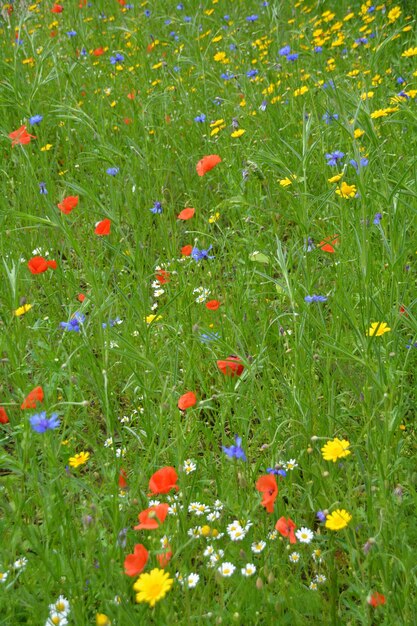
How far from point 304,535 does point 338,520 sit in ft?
0.67

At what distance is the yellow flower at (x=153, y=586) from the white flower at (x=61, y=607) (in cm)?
19

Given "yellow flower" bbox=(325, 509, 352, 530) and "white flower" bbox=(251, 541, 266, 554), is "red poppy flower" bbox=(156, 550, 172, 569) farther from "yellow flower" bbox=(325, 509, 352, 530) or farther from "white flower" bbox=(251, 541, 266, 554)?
"yellow flower" bbox=(325, 509, 352, 530)

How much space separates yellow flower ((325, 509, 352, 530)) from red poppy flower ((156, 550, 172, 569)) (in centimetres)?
31

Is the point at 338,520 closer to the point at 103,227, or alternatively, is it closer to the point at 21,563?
the point at 21,563

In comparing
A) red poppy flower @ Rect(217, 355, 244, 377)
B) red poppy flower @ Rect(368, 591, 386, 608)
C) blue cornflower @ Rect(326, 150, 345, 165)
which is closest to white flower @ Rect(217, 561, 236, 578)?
red poppy flower @ Rect(368, 591, 386, 608)

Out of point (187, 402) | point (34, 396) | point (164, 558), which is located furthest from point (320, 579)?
point (34, 396)

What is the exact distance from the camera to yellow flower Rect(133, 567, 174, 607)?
129cm

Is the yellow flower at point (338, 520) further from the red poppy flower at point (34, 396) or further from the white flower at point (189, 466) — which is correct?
the red poppy flower at point (34, 396)

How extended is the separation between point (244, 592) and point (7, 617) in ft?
1.47

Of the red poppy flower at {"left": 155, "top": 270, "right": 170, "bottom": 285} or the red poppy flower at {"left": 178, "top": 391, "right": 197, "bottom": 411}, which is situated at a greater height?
the red poppy flower at {"left": 155, "top": 270, "right": 170, "bottom": 285}

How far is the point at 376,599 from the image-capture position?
136 centimetres

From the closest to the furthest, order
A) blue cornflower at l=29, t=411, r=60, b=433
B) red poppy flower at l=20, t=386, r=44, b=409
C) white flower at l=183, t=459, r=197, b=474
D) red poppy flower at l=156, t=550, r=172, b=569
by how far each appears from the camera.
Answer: red poppy flower at l=156, t=550, r=172, b=569 → blue cornflower at l=29, t=411, r=60, b=433 → red poppy flower at l=20, t=386, r=44, b=409 → white flower at l=183, t=459, r=197, b=474

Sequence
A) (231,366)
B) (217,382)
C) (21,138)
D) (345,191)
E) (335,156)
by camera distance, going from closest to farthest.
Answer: (231,366) → (217,382) → (345,191) → (335,156) → (21,138)

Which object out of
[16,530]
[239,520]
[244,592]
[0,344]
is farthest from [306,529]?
[0,344]
